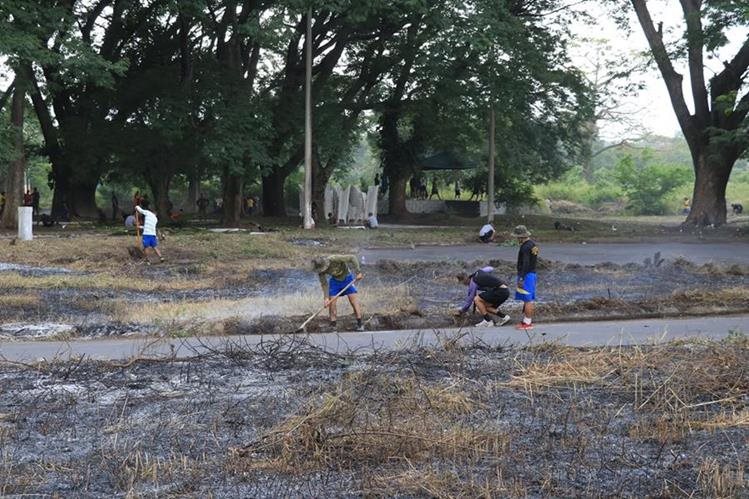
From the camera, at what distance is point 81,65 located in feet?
93.6

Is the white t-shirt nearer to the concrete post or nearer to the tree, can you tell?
the concrete post

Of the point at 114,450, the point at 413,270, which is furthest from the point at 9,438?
the point at 413,270

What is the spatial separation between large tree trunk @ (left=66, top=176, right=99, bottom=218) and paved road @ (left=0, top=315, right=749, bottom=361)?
31400 millimetres

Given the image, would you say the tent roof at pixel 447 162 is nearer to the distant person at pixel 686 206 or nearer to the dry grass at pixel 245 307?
the distant person at pixel 686 206

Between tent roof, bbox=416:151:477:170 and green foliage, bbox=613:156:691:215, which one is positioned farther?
green foliage, bbox=613:156:691:215

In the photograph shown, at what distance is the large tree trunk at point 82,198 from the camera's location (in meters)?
41.2

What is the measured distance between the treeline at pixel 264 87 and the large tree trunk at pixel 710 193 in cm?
617

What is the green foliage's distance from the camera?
2532 inches

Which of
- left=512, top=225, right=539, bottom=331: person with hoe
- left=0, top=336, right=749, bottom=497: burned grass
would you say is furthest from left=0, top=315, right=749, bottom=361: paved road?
left=0, top=336, right=749, bottom=497: burned grass

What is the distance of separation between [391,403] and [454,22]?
27.3 metres

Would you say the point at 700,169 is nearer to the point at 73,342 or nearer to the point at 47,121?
the point at 47,121

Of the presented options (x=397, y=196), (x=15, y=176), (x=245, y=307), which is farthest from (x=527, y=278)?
(x=397, y=196)

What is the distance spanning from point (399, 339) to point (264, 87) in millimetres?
34834

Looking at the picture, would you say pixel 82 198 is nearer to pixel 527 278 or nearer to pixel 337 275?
pixel 337 275
